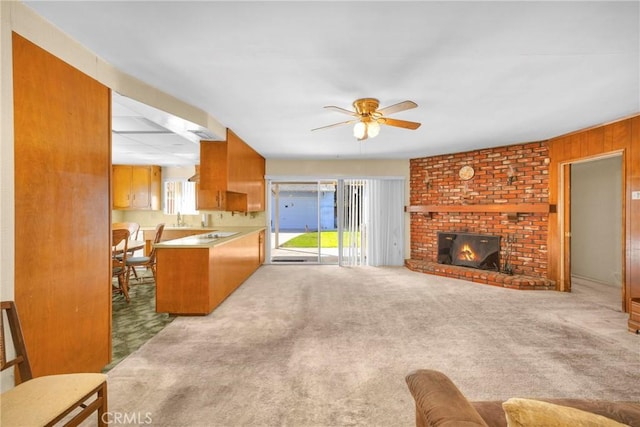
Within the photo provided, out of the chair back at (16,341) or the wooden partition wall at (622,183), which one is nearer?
the chair back at (16,341)

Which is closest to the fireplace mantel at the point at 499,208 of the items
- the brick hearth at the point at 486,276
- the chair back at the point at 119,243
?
the brick hearth at the point at 486,276

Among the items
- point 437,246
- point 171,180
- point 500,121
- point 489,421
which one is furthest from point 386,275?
point 171,180

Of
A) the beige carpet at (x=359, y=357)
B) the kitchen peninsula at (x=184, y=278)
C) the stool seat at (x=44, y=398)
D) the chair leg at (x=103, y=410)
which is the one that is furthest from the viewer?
the kitchen peninsula at (x=184, y=278)

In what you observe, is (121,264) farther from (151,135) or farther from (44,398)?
(44,398)

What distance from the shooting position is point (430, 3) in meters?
1.47

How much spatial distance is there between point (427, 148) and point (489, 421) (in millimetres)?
4605

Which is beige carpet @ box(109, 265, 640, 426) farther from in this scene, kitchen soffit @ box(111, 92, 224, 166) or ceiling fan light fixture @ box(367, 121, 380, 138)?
kitchen soffit @ box(111, 92, 224, 166)

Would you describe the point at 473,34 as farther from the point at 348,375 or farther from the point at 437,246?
the point at 437,246

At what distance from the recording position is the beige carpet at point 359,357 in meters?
1.70

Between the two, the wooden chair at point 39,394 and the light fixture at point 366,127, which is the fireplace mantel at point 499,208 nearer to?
the light fixture at point 366,127

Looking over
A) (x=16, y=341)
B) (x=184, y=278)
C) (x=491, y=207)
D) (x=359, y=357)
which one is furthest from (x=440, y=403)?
(x=491, y=207)

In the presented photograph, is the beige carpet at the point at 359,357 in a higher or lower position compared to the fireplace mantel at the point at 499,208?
lower

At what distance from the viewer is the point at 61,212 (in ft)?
5.59

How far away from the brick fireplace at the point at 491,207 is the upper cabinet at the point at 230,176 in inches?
134
